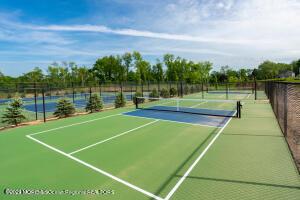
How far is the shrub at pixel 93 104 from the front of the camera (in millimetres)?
15484

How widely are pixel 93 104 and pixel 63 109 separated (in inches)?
91.7

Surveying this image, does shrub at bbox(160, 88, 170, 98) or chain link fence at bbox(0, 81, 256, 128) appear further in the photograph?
shrub at bbox(160, 88, 170, 98)

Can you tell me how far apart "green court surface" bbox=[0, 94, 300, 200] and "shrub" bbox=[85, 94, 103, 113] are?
20.7 ft

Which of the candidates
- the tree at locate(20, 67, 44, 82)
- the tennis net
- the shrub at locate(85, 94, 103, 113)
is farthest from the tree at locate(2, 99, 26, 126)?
the tree at locate(20, 67, 44, 82)

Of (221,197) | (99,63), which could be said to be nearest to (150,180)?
(221,197)

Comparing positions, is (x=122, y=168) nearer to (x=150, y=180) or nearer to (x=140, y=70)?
(x=150, y=180)

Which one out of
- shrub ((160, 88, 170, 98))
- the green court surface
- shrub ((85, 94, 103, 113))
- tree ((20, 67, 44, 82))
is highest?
tree ((20, 67, 44, 82))

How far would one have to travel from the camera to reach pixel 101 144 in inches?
287

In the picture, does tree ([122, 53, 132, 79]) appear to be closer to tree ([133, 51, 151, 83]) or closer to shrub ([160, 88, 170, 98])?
tree ([133, 51, 151, 83])

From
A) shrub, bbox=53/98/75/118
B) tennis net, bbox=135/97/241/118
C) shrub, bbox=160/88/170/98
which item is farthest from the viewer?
shrub, bbox=160/88/170/98

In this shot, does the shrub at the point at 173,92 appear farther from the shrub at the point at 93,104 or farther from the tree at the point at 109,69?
the tree at the point at 109,69

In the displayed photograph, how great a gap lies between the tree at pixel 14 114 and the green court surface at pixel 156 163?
2.53 m

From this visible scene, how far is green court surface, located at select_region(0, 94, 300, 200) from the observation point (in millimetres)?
4148

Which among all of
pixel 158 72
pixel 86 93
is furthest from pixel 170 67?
pixel 86 93
